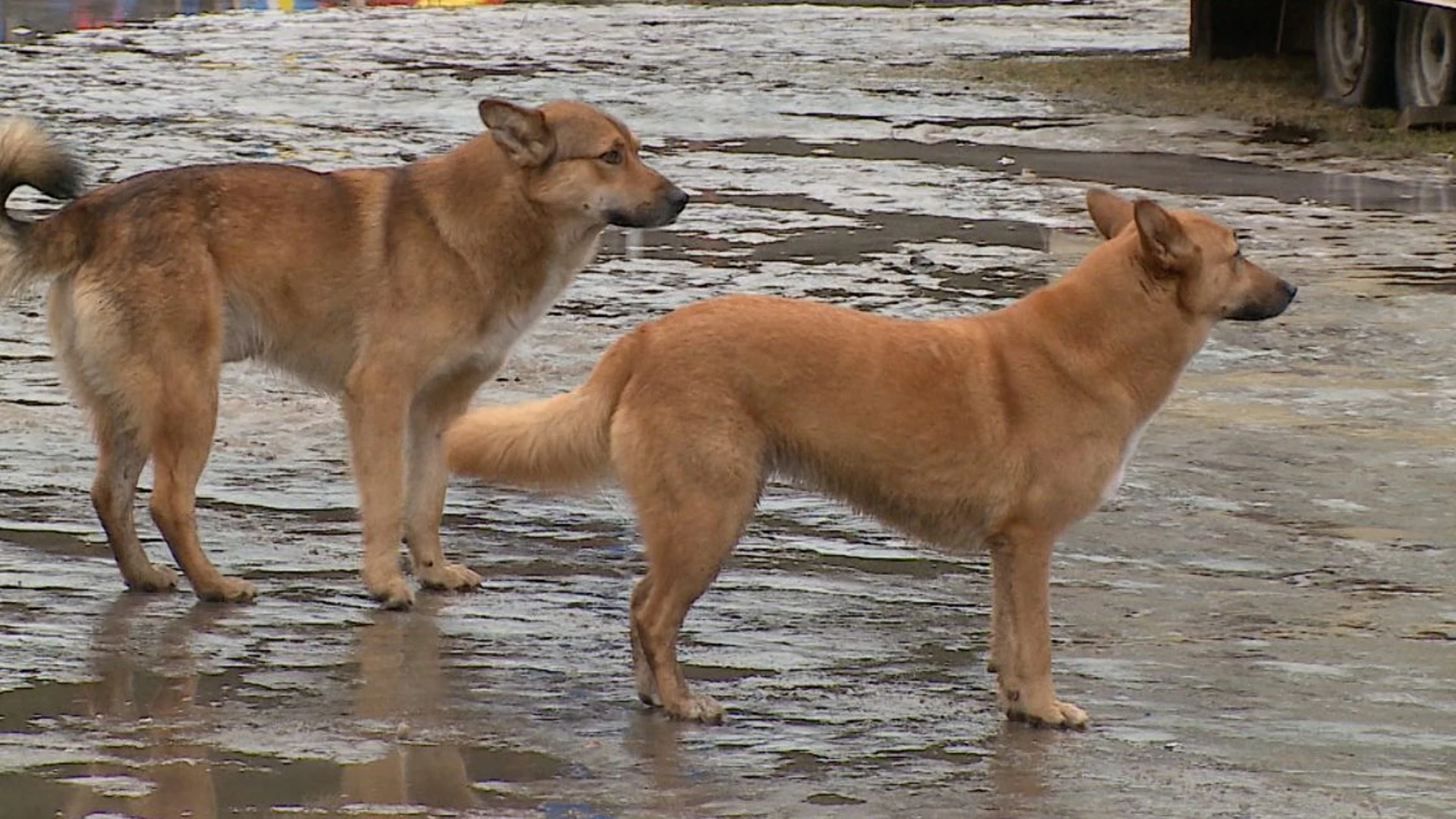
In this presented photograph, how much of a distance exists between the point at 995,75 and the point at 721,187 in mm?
7558

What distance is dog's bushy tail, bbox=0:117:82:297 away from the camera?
286 inches

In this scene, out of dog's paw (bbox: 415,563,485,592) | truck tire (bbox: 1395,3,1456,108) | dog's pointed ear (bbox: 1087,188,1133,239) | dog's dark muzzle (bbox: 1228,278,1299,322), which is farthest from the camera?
truck tire (bbox: 1395,3,1456,108)

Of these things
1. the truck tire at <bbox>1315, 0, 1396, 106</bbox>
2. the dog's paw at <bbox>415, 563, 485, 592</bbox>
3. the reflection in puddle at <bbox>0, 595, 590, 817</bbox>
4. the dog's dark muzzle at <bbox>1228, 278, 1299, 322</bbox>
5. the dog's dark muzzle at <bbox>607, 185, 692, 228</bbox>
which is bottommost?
the truck tire at <bbox>1315, 0, 1396, 106</bbox>

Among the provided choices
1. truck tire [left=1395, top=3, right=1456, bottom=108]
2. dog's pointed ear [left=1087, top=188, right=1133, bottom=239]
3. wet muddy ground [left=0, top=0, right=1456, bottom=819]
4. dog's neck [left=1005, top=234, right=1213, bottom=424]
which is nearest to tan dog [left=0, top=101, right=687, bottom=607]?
wet muddy ground [left=0, top=0, right=1456, bottom=819]

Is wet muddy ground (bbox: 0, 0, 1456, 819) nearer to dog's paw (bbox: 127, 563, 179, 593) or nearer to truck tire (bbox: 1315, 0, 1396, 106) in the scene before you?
dog's paw (bbox: 127, 563, 179, 593)

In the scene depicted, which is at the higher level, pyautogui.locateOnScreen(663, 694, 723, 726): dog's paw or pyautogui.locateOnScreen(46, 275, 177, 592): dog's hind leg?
pyautogui.locateOnScreen(46, 275, 177, 592): dog's hind leg

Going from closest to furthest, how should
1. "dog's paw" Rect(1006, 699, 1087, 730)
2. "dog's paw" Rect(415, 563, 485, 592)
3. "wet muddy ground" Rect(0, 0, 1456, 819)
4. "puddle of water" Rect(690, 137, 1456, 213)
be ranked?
"wet muddy ground" Rect(0, 0, 1456, 819) < "dog's paw" Rect(1006, 699, 1087, 730) < "dog's paw" Rect(415, 563, 485, 592) < "puddle of water" Rect(690, 137, 1456, 213)

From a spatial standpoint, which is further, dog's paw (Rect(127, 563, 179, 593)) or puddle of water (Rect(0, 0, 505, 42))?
puddle of water (Rect(0, 0, 505, 42))

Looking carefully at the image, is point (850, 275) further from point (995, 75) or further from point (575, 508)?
point (995, 75)

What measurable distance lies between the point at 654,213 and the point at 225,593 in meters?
1.76

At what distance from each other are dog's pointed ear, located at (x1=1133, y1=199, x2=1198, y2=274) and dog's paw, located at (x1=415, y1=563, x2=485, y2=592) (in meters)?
2.30

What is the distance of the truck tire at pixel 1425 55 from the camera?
17.8m

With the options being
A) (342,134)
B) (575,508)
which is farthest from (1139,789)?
(342,134)

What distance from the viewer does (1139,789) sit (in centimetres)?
568
